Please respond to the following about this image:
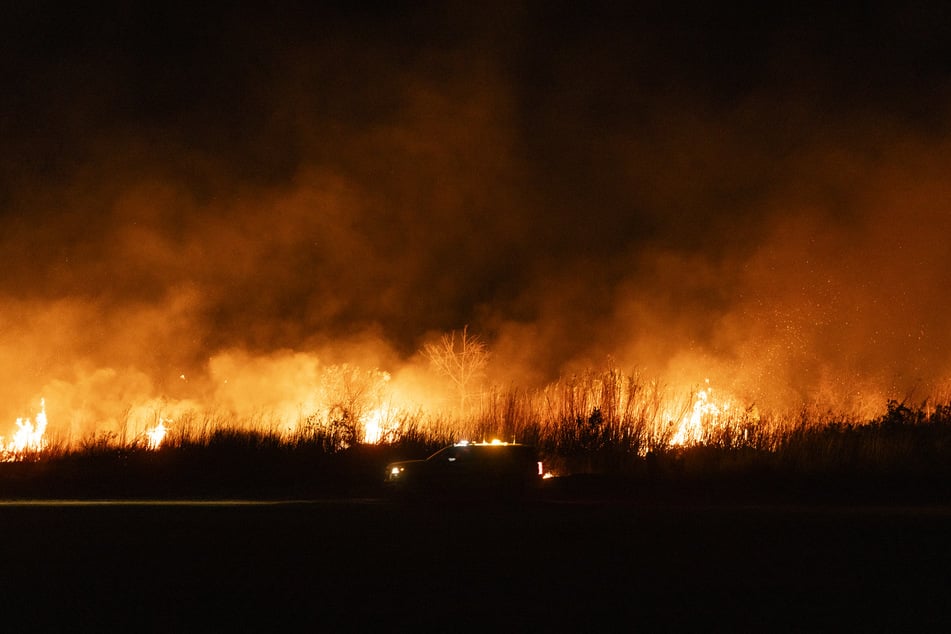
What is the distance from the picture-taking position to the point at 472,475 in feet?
70.2

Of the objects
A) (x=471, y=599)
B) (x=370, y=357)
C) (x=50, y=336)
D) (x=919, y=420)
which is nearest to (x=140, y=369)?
(x=50, y=336)

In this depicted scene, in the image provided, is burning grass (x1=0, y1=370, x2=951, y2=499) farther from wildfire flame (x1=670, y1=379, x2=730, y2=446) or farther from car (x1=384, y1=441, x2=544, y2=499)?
car (x1=384, y1=441, x2=544, y2=499)

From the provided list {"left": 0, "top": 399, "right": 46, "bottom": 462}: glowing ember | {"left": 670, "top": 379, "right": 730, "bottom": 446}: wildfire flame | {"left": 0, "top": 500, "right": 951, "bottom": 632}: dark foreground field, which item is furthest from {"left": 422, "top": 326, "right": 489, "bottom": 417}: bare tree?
{"left": 0, "top": 500, "right": 951, "bottom": 632}: dark foreground field

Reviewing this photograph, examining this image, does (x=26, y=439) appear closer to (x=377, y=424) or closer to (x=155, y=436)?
(x=155, y=436)

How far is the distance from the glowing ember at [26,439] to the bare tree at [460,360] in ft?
56.6

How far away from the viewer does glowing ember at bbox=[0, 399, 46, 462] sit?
3103 centimetres

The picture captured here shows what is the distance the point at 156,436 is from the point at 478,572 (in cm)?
2547

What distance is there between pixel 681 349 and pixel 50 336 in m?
31.2

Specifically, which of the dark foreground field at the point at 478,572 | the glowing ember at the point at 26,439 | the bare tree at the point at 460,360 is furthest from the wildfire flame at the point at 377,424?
the dark foreground field at the point at 478,572

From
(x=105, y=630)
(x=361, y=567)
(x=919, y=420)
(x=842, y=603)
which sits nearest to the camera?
(x=105, y=630)

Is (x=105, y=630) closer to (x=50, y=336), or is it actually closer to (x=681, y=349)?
(x=681, y=349)

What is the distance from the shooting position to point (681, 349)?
45844 mm

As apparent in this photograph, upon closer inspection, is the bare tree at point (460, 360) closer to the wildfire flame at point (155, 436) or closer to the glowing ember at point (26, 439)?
the wildfire flame at point (155, 436)

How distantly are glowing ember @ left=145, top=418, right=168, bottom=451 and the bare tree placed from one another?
44.1 ft
